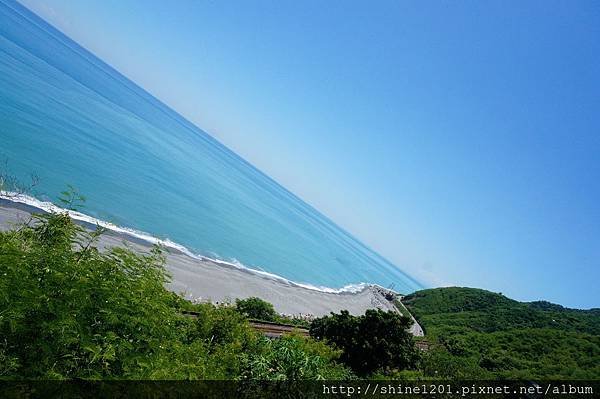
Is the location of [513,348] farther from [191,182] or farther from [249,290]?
[191,182]

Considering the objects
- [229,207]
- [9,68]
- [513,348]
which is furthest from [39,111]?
[513,348]

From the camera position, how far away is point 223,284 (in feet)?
121

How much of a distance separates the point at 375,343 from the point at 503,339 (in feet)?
89.7

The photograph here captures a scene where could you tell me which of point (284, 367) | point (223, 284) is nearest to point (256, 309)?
point (223, 284)

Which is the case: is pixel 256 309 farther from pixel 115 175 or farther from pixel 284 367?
pixel 115 175

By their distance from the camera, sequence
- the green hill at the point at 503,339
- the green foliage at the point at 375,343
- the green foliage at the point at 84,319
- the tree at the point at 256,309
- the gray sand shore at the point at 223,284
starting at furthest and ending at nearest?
the tree at the point at 256,309 → the gray sand shore at the point at 223,284 → the green hill at the point at 503,339 → the green foliage at the point at 375,343 → the green foliage at the point at 84,319

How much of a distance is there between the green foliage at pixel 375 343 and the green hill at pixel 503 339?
80.1 inches

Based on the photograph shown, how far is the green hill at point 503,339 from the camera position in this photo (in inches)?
1067

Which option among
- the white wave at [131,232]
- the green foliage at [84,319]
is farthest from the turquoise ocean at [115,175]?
the green foliage at [84,319]

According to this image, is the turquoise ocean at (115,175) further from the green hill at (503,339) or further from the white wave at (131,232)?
the green hill at (503,339)

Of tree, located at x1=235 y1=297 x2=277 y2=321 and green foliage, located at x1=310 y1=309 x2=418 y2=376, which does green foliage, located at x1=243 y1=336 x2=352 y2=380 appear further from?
tree, located at x1=235 y1=297 x2=277 y2=321

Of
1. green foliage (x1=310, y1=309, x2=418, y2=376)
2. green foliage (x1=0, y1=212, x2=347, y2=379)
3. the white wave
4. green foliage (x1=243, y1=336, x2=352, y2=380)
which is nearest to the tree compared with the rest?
green foliage (x1=310, y1=309, x2=418, y2=376)

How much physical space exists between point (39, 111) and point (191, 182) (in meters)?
31.9

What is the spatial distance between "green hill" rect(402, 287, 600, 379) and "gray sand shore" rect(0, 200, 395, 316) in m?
15.4
